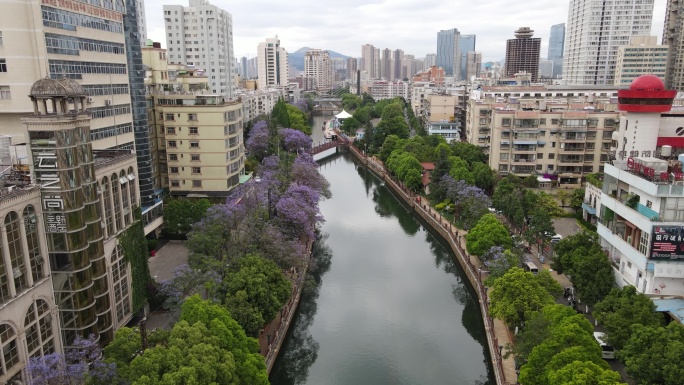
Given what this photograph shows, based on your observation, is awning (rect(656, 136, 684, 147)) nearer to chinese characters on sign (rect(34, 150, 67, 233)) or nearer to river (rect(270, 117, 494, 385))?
river (rect(270, 117, 494, 385))

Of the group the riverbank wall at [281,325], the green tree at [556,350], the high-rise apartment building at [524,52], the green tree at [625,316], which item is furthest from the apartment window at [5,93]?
the high-rise apartment building at [524,52]

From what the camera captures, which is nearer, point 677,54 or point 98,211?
point 98,211

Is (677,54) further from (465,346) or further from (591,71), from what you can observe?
(465,346)

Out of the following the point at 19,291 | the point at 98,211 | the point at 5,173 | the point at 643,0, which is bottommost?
the point at 19,291

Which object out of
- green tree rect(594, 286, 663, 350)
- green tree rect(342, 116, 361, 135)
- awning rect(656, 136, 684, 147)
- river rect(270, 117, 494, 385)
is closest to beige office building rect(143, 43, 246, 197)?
river rect(270, 117, 494, 385)

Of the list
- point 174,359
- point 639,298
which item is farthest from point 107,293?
point 639,298

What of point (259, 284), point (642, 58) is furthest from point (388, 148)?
point (642, 58)

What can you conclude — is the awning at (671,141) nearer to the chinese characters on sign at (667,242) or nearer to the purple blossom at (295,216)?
the chinese characters on sign at (667,242)

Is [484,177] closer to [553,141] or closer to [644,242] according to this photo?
[553,141]
